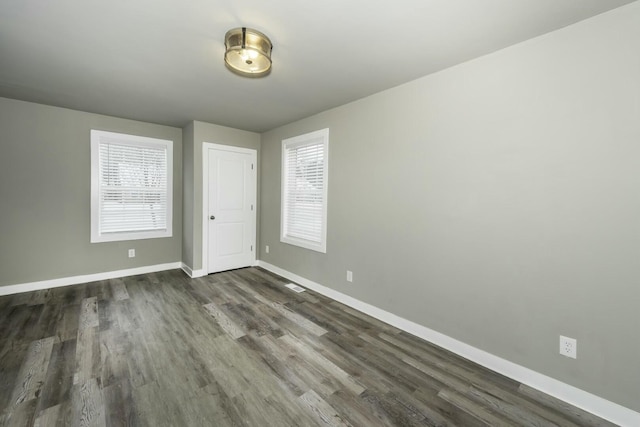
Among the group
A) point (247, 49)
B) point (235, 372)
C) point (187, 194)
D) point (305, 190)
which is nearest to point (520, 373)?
point (235, 372)

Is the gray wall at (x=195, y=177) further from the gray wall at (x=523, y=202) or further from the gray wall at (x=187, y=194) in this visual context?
the gray wall at (x=523, y=202)

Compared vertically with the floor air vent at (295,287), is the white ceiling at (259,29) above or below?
above

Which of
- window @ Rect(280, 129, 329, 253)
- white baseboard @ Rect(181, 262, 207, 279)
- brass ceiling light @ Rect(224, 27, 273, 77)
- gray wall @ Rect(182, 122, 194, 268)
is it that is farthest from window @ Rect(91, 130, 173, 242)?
brass ceiling light @ Rect(224, 27, 273, 77)

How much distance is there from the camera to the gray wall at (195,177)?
4.06 meters

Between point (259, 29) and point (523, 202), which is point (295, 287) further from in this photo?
point (259, 29)

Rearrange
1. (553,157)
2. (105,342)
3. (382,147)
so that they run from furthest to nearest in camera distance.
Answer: (382,147) → (105,342) → (553,157)

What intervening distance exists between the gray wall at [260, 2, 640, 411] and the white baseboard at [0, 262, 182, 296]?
3592mm

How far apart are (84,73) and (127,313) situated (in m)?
2.49


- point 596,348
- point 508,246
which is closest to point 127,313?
point 508,246

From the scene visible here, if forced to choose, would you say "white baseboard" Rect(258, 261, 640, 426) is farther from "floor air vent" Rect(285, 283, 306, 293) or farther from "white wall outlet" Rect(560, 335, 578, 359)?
"floor air vent" Rect(285, 283, 306, 293)

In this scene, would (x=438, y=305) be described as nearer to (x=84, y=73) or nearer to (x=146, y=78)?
(x=146, y=78)

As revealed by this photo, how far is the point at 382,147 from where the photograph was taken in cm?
282

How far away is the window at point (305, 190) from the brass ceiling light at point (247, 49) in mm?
1499

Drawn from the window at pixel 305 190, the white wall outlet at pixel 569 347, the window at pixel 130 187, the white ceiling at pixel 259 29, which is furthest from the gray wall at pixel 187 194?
the white wall outlet at pixel 569 347
